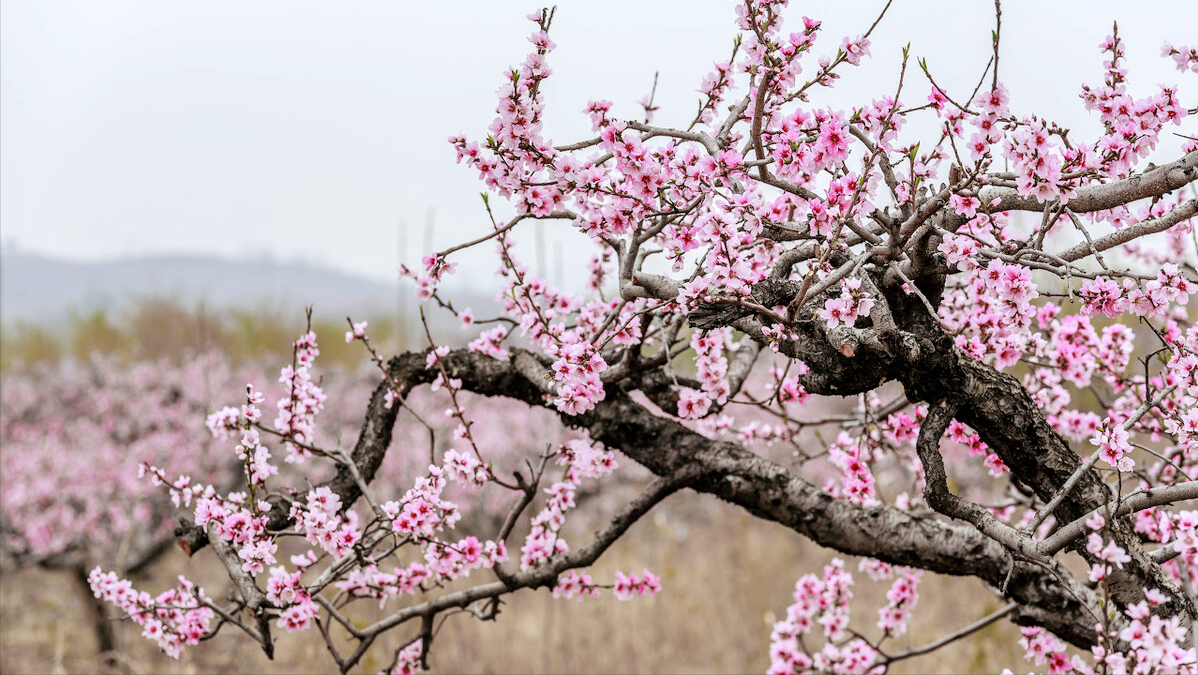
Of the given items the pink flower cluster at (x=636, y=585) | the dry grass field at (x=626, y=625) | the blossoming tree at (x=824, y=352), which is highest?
the blossoming tree at (x=824, y=352)

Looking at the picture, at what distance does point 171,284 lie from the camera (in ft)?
56.9

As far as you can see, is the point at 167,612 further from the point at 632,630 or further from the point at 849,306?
the point at 632,630

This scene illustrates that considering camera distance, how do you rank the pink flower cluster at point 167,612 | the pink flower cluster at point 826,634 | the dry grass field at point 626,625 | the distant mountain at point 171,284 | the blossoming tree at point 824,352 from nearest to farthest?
1. the blossoming tree at point 824,352
2. the pink flower cluster at point 167,612
3. the pink flower cluster at point 826,634
4. the dry grass field at point 626,625
5. the distant mountain at point 171,284

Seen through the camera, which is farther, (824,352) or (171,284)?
(171,284)

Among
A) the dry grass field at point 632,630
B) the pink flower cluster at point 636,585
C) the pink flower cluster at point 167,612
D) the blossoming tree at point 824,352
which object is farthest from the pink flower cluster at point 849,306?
the dry grass field at point 632,630

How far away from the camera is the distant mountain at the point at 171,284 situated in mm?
18328

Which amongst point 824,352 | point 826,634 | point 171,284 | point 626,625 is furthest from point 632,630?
point 171,284

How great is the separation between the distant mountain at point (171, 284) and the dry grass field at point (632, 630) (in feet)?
27.2

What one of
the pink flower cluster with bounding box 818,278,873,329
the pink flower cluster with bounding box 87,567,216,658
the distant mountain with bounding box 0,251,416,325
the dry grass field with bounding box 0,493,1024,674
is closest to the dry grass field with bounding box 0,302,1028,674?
the dry grass field with bounding box 0,493,1024,674

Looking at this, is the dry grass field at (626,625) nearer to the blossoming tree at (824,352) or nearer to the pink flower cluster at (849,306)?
the blossoming tree at (824,352)

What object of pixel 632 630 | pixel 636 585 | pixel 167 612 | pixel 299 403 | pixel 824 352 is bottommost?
pixel 632 630

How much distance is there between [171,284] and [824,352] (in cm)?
1784

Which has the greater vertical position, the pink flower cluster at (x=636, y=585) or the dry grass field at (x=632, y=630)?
the pink flower cluster at (x=636, y=585)

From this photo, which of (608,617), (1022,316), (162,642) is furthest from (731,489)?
(608,617)
